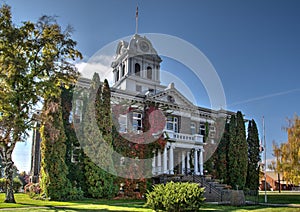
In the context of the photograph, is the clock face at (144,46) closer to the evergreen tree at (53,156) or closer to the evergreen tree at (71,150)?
the evergreen tree at (71,150)

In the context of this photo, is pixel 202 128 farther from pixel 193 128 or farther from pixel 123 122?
pixel 123 122

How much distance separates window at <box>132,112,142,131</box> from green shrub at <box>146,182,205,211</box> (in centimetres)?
1682

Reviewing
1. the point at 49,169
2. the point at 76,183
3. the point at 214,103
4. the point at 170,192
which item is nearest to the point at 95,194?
the point at 76,183

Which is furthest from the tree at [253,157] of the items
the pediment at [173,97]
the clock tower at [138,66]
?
the clock tower at [138,66]

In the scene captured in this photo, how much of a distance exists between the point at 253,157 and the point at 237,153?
286cm

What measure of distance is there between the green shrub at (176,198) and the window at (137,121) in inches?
662

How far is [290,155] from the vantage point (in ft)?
78.4

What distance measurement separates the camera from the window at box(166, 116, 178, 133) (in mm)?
32453

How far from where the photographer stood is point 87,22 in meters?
20.5

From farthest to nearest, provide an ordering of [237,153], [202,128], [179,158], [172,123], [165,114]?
[202,128]
[237,153]
[172,123]
[179,158]
[165,114]

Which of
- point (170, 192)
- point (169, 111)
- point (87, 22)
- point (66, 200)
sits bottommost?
point (66, 200)

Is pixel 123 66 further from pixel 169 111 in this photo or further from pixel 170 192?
pixel 170 192

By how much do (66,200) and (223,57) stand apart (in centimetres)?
1459

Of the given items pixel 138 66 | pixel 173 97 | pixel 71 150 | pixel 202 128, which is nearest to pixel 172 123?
pixel 173 97
